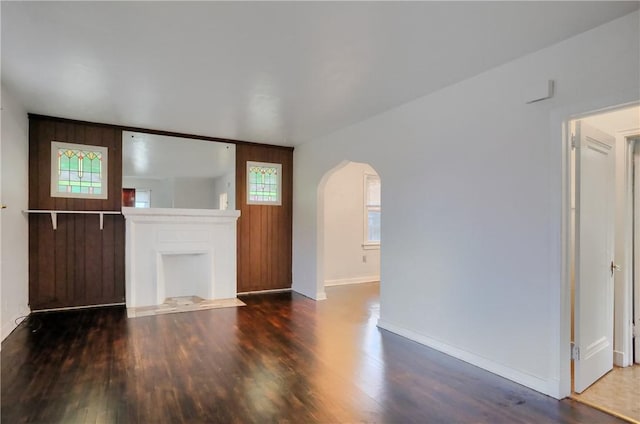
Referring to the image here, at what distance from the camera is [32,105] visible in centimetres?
410

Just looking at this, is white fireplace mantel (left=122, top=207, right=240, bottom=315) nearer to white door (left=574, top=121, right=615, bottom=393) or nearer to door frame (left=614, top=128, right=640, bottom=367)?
white door (left=574, top=121, right=615, bottom=393)

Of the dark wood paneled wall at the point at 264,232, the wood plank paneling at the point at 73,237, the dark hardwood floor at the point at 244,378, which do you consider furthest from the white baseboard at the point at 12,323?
the dark wood paneled wall at the point at 264,232

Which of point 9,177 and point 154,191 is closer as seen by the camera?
point 9,177

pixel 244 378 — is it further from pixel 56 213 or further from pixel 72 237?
pixel 56 213

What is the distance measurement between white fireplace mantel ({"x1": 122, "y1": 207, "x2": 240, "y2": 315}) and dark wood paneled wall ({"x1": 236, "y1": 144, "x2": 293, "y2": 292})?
0.37 meters

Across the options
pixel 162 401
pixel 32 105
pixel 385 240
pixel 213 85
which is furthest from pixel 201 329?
pixel 32 105

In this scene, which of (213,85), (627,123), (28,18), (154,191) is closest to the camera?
(28,18)

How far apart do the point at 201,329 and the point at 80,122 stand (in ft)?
10.8

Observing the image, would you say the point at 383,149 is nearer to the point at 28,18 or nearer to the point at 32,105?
the point at 28,18

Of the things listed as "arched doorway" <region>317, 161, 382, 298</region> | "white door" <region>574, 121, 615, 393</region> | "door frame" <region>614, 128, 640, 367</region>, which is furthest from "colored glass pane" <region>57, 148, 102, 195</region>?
"door frame" <region>614, 128, 640, 367</region>

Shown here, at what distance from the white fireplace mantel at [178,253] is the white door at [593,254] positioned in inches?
175

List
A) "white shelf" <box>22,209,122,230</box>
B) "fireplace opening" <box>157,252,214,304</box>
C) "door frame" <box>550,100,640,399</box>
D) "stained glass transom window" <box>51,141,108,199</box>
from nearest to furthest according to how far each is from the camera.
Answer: "door frame" <box>550,100,640,399</box>
"white shelf" <box>22,209,122,230</box>
"stained glass transom window" <box>51,141,108,199</box>
"fireplace opening" <box>157,252,214,304</box>

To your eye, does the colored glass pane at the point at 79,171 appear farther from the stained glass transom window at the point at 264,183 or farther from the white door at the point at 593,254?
the white door at the point at 593,254

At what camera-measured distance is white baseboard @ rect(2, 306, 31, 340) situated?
11.7 feet
